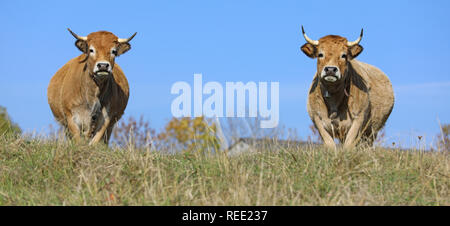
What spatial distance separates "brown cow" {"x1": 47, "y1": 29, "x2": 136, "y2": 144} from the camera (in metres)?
11.0

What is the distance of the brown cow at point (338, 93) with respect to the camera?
33.8 feet

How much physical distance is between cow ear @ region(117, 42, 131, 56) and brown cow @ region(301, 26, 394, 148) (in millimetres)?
3637

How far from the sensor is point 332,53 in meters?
10.3

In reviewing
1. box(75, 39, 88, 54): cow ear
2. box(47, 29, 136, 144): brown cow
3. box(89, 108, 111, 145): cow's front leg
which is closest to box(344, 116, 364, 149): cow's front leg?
box(47, 29, 136, 144): brown cow

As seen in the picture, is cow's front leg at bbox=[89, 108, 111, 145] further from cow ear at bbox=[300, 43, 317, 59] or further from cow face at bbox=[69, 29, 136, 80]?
cow ear at bbox=[300, 43, 317, 59]

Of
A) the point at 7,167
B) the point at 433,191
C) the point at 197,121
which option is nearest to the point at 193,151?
the point at 7,167

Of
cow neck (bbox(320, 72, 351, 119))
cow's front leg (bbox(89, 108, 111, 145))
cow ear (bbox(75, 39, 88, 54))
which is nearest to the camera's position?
cow neck (bbox(320, 72, 351, 119))

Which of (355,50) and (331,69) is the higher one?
(355,50)

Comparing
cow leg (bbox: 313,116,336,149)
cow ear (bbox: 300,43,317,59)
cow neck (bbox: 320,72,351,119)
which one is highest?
cow ear (bbox: 300,43,317,59)

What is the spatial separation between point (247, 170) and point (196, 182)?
663 millimetres

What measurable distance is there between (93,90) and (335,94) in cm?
493

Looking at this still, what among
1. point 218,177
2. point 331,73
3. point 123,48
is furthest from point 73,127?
point 218,177

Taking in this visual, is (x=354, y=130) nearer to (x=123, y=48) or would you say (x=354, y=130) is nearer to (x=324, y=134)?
(x=324, y=134)

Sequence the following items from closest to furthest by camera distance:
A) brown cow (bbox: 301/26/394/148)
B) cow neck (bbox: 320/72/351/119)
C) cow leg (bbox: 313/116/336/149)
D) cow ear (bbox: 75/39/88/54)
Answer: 1. brown cow (bbox: 301/26/394/148)
2. cow leg (bbox: 313/116/336/149)
3. cow neck (bbox: 320/72/351/119)
4. cow ear (bbox: 75/39/88/54)
